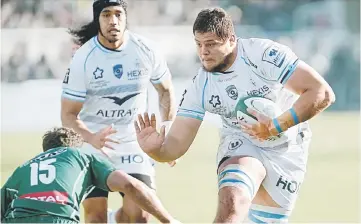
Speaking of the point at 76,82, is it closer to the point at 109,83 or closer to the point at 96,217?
the point at 109,83

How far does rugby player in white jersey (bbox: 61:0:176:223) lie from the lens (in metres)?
9.14

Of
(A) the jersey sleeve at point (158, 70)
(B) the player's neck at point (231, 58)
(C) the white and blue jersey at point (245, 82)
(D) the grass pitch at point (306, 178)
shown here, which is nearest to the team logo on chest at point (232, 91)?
(C) the white and blue jersey at point (245, 82)

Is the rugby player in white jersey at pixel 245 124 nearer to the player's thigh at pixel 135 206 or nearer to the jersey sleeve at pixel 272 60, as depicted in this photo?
the jersey sleeve at pixel 272 60

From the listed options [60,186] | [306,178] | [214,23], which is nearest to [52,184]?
[60,186]

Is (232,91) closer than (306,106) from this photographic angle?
No

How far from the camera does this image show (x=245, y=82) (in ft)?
25.0

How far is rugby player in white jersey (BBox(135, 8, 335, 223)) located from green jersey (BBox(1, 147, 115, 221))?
82cm

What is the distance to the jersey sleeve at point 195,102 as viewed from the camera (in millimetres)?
7715

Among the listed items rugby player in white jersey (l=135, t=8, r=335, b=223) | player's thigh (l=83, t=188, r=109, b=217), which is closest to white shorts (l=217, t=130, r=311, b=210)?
rugby player in white jersey (l=135, t=8, r=335, b=223)

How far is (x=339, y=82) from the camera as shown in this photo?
27203mm

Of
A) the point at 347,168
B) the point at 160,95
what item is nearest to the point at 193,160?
the point at 347,168

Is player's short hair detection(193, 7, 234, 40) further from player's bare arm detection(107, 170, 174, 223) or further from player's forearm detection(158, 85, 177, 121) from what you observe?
player's forearm detection(158, 85, 177, 121)

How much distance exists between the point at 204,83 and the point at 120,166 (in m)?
1.83

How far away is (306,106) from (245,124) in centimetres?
54
